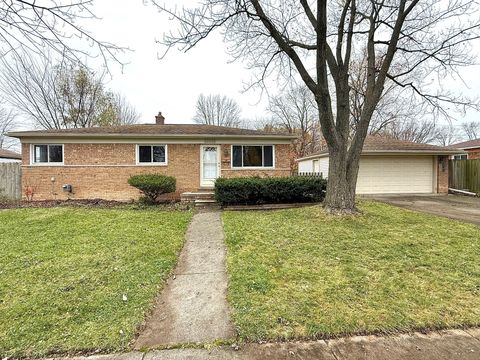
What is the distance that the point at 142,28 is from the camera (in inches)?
182

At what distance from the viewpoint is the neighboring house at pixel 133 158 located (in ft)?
38.9

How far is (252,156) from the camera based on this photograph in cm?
1275

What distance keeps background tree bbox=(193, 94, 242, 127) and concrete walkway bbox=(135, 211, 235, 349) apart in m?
30.4

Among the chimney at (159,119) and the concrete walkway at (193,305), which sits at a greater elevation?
the chimney at (159,119)

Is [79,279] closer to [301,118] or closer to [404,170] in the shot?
[404,170]

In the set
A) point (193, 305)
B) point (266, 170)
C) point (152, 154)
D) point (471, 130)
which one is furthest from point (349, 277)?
point (471, 130)

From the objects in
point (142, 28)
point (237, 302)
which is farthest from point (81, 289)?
point (142, 28)

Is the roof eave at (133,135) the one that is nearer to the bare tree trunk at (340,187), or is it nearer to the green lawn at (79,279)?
the bare tree trunk at (340,187)

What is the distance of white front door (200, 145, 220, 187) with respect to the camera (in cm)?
1256

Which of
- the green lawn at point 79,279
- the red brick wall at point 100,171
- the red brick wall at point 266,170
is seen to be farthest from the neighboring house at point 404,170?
the green lawn at point 79,279

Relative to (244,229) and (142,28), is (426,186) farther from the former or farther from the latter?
(142,28)

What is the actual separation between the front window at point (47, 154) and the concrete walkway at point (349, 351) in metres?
12.0

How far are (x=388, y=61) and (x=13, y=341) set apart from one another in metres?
10.0

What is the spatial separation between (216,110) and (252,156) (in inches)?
930
